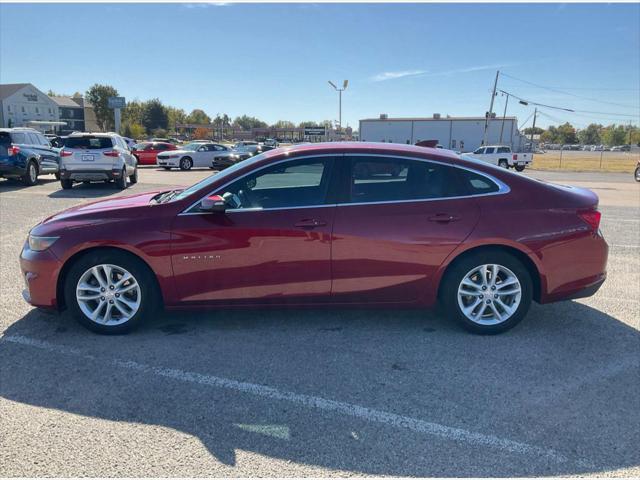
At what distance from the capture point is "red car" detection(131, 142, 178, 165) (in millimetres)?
30484

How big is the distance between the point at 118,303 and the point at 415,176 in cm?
271

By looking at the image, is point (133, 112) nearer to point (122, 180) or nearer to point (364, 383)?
point (122, 180)

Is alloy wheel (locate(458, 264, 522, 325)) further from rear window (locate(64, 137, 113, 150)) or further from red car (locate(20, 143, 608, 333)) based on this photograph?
rear window (locate(64, 137, 113, 150))

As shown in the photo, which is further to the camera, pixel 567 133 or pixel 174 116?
pixel 567 133

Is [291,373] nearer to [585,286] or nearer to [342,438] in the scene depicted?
[342,438]

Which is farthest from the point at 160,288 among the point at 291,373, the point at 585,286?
the point at 585,286

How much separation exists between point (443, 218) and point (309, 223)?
111 cm

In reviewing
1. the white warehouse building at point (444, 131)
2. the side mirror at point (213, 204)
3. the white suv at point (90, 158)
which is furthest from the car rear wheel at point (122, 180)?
the white warehouse building at point (444, 131)

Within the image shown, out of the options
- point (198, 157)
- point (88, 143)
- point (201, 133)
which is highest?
point (201, 133)

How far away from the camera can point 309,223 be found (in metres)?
3.89

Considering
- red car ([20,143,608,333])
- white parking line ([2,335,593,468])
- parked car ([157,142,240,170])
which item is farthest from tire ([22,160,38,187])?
white parking line ([2,335,593,468])

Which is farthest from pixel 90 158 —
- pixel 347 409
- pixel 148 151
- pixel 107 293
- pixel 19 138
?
pixel 148 151

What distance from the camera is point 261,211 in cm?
395

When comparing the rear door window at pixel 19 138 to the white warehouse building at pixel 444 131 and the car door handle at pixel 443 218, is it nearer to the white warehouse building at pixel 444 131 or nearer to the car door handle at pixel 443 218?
the car door handle at pixel 443 218
